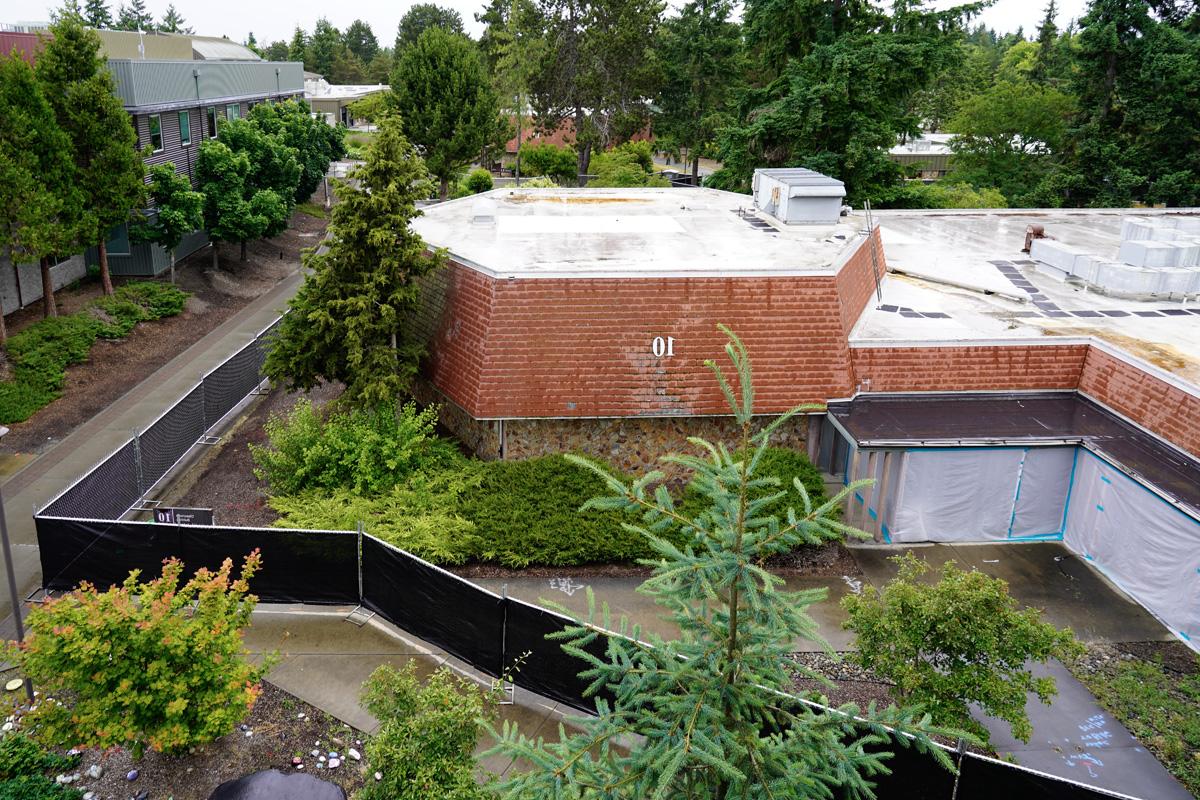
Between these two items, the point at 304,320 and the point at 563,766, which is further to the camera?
the point at 304,320

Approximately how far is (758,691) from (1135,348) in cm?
1555

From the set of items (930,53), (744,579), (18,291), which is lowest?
(18,291)

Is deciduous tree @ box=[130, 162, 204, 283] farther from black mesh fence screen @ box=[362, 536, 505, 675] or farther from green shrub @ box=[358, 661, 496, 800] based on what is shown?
green shrub @ box=[358, 661, 496, 800]

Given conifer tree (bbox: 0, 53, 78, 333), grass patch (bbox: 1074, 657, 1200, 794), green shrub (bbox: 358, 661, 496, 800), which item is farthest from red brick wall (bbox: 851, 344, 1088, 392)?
conifer tree (bbox: 0, 53, 78, 333)

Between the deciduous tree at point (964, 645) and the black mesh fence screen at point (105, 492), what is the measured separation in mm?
14030

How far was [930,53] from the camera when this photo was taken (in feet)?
113

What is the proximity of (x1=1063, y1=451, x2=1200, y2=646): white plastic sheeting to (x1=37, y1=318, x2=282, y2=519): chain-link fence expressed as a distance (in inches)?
753

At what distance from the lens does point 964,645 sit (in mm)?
11297

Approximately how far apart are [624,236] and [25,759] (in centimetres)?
1726

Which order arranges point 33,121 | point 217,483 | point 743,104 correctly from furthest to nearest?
point 743,104
point 33,121
point 217,483

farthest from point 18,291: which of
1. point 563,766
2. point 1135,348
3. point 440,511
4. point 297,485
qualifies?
point 1135,348

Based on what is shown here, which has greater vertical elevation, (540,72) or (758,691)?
(540,72)

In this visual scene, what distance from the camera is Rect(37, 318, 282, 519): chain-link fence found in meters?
16.9

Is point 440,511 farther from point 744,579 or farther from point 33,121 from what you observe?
point 33,121
